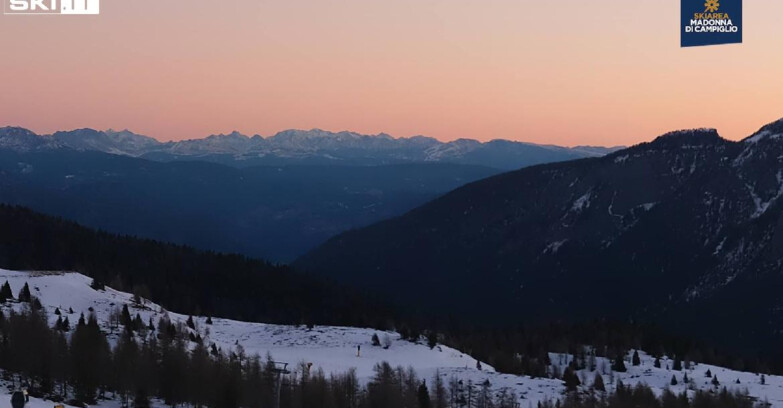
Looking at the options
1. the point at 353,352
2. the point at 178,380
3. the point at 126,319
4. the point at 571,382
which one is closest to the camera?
the point at 178,380

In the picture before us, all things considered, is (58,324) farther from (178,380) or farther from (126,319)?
(178,380)

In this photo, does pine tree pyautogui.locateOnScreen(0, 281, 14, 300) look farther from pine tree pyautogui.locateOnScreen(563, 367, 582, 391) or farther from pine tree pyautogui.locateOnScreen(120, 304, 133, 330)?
pine tree pyautogui.locateOnScreen(563, 367, 582, 391)

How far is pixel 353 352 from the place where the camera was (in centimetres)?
17738

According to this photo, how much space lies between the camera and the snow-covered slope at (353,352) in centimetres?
15662

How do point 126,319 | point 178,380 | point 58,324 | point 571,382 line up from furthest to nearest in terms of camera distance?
point 571,382, point 126,319, point 58,324, point 178,380

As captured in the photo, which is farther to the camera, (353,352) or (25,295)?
(353,352)

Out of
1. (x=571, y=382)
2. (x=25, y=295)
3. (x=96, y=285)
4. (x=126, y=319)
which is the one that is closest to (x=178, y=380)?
(x=126, y=319)

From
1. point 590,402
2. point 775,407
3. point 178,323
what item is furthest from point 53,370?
point 775,407

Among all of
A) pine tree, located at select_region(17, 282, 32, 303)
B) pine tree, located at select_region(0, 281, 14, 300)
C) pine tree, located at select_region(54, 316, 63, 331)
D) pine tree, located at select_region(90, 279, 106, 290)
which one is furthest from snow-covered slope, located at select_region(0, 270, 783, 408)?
pine tree, located at select_region(54, 316, 63, 331)

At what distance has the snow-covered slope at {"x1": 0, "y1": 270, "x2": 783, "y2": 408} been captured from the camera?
157 m

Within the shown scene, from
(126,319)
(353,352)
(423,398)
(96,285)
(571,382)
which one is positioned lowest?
(571,382)

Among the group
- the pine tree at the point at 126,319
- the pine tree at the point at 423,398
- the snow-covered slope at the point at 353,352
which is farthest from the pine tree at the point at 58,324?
the pine tree at the point at 423,398

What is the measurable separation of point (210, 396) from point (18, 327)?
26663 millimetres

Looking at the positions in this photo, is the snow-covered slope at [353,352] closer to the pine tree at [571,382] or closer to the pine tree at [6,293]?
the pine tree at [571,382]
